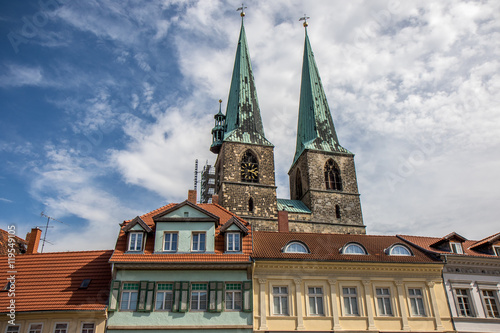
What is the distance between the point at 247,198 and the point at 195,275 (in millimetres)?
20135

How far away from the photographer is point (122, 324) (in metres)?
16.2

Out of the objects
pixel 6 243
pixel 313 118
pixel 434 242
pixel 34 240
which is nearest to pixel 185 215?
pixel 34 240

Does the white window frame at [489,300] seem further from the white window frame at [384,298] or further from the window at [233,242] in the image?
the window at [233,242]

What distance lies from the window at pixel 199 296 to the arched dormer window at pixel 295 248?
400 centimetres

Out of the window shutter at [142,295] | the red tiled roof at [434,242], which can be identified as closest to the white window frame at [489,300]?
the red tiled roof at [434,242]

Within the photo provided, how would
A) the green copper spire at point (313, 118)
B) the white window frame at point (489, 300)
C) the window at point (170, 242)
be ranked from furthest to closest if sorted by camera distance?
the green copper spire at point (313, 118), the white window frame at point (489, 300), the window at point (170, 242)

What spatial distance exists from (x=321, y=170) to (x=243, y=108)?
1008 centimetres

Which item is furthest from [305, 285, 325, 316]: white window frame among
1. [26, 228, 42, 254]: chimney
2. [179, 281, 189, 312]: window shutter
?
[26, 228, 42, 254]: chimney

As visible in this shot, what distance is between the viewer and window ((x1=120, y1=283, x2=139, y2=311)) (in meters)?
16.7

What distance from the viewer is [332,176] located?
1618 inches

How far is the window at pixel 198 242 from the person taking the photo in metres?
18.1

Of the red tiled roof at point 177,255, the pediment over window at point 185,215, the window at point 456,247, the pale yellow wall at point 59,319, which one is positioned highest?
the pediment over window at point 185,215

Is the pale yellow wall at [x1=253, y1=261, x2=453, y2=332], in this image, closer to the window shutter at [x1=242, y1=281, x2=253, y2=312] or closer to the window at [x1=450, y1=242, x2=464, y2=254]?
the window shutter at [x1=242, y1=281, x2=253, y2=312]

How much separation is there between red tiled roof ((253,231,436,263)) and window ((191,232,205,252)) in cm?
229
